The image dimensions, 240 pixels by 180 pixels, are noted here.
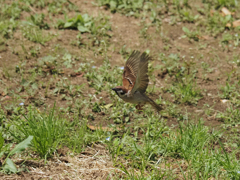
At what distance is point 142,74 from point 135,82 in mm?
126

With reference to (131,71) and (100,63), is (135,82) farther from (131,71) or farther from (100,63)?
(100,63)

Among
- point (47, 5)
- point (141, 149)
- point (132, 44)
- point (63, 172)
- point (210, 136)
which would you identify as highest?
point (47, 5)

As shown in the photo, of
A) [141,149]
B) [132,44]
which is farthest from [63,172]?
[132,44]

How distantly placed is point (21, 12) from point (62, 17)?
869mm

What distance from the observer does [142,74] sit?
11.3 ft

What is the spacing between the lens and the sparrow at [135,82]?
335 cm

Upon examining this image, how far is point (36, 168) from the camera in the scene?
3.58 m

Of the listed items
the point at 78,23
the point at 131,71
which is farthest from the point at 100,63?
the point at 131,71

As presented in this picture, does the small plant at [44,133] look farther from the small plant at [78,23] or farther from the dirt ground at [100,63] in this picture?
the small plant at [78,23]

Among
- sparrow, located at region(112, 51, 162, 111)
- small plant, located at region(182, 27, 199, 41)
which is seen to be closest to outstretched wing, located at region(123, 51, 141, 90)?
sparrow, located at region(112, 51, 162, 111)

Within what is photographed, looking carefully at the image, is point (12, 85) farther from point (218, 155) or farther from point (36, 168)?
point (218, 155)

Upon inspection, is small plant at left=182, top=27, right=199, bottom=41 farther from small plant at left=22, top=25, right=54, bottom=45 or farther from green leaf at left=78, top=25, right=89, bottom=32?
small plant at left=22, top=25, right=54, bottom=45

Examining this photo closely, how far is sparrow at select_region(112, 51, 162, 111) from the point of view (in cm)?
335

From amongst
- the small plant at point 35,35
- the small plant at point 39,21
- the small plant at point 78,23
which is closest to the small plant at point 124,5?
the small plant at point 78,23
